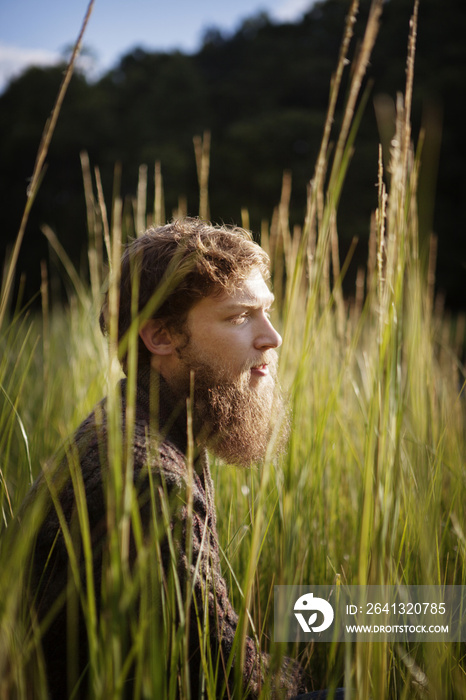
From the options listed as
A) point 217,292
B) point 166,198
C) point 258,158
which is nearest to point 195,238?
point 217,292

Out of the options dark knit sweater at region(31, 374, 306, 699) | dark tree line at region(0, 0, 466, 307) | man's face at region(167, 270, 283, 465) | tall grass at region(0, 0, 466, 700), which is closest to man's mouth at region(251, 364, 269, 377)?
man's face at region(167, 270, 283, 465)

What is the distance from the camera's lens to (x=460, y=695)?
97cm

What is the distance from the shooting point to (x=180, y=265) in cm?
121

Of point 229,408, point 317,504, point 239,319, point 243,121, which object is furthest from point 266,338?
point 243,121

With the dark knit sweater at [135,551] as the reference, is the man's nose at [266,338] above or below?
above

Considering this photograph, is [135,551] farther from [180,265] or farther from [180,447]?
[180,265]

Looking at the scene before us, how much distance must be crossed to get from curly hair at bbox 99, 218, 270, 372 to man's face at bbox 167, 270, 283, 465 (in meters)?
0.03

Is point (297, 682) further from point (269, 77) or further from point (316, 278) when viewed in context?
point (269, 77)

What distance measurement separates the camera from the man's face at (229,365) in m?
1.26

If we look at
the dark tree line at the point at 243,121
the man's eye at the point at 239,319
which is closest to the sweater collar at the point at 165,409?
the man's eye at the point at 239,319

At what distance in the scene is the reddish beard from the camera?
1.26m

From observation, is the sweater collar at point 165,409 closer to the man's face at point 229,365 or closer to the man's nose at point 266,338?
the man's face at point 229,365

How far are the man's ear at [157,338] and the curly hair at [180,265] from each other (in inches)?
0.7

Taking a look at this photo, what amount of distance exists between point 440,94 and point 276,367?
41.4ft
